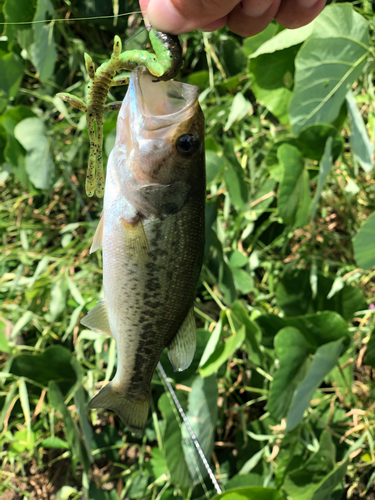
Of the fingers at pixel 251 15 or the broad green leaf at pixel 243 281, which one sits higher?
the fingers at pixel 251 15

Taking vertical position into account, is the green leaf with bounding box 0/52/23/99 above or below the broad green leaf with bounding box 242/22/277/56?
below

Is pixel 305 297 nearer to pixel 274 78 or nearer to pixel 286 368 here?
pixel 286 368

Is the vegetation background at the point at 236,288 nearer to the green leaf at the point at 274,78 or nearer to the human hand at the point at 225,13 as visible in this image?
the green leaf at the point at 274,78

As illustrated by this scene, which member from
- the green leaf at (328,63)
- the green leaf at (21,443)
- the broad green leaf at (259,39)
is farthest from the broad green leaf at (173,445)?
the broad green leaf at (259,39)

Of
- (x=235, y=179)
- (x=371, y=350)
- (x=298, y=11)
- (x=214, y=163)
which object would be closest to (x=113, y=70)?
(x=298, y=11)

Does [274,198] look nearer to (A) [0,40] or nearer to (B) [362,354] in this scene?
(B) [362,354]

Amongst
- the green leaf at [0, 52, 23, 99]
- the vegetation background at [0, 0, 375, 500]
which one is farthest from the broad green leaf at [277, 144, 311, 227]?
the green leaf at [0, 52, 23, 99]

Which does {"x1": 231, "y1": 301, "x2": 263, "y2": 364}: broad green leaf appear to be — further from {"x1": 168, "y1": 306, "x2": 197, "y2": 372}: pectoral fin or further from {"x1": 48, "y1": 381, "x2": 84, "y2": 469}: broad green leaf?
{"x1": 48, "y1": 381, "x2": 84, "y2": 469}: broad green leaf
